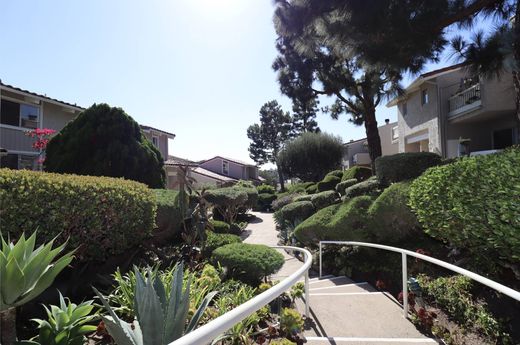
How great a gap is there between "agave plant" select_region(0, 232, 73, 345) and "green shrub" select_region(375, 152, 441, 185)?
7.71m

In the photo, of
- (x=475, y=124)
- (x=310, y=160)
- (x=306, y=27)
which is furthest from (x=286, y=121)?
(x=306, y=27)

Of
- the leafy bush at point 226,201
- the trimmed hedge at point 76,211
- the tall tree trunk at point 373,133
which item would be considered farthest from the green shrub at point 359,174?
the trimmed hedge at point 76,211

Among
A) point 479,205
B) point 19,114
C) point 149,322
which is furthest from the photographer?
point 19,114

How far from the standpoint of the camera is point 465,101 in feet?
49.4

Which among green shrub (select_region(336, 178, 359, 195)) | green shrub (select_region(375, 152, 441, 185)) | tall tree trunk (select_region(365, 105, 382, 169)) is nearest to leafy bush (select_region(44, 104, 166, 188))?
green shrub (select_region(375, 152, 441, 185))

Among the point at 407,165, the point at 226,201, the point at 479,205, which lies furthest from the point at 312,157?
the point at 479,205

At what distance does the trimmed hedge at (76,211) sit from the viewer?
11.6 feet

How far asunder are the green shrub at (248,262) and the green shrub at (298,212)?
23.5 feet

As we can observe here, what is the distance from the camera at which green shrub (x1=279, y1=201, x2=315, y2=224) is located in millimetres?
12406

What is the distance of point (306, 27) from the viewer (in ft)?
28.5

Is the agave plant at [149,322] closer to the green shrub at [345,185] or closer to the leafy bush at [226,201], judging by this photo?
the green shrub at [345,185]

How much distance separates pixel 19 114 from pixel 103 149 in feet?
27.8

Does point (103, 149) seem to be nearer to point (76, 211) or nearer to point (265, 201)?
point (76, 211)

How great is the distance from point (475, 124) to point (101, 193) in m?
18.8
